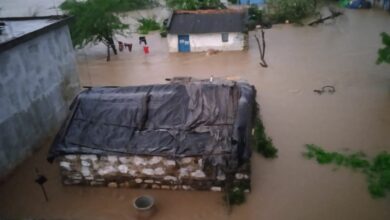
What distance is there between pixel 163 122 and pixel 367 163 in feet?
19.9

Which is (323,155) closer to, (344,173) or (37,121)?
(344,173)

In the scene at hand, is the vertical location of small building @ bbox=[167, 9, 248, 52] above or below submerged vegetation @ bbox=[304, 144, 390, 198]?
above

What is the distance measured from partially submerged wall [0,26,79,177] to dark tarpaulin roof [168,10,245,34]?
9.79 m

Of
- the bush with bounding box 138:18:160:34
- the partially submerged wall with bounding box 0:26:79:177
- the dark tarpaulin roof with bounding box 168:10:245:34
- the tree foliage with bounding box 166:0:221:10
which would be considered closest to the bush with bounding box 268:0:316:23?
the tree foliage with bounding box 166:0:221:10

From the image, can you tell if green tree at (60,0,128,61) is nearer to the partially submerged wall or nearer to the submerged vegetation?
the partially submerged wall

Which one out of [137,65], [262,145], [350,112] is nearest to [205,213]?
[262,145]

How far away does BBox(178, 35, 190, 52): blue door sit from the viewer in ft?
71.7

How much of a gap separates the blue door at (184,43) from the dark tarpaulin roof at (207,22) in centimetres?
33

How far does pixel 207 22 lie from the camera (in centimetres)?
2238

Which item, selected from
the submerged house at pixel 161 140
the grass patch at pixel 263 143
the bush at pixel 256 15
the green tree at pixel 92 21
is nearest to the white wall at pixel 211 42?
the green tree at pixel 92 21

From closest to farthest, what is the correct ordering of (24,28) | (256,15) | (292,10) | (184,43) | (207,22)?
(24,28)
(184,43)
(207,22)
(292,10)
(256,15)

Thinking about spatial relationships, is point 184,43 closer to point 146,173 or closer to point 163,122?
point 163,122

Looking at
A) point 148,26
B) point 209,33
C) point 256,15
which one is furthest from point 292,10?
point 148,26

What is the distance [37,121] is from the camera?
11.5 m
